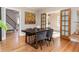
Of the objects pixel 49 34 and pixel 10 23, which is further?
pixel 49 34

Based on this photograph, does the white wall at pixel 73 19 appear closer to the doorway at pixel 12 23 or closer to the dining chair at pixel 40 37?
the dining chair at pixel 40 37

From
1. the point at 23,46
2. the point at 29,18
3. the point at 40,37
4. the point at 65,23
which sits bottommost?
the point at 23,46

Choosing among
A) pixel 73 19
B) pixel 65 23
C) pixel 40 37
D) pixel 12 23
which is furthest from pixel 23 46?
pixel 73 19

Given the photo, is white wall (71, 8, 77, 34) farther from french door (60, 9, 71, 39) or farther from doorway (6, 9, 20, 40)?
doorway (6, 9, 20, 40)

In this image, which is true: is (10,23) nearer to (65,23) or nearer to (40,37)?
(40,37)

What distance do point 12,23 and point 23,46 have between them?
61 centimetres

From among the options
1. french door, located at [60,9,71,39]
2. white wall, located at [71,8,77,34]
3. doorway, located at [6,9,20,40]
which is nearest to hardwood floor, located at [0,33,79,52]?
doorway, located at [6,9,20,40]

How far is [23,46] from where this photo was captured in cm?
263

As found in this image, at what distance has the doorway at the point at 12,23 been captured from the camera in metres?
2.59

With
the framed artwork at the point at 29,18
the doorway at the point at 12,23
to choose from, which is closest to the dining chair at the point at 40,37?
the framed artwork at the point at 29,18

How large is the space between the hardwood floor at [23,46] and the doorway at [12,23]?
0.02 metres

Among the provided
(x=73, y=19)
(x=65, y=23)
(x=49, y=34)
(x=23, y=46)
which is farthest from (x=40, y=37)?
(x=73, y=19)

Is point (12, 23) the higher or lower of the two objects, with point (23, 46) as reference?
higher
